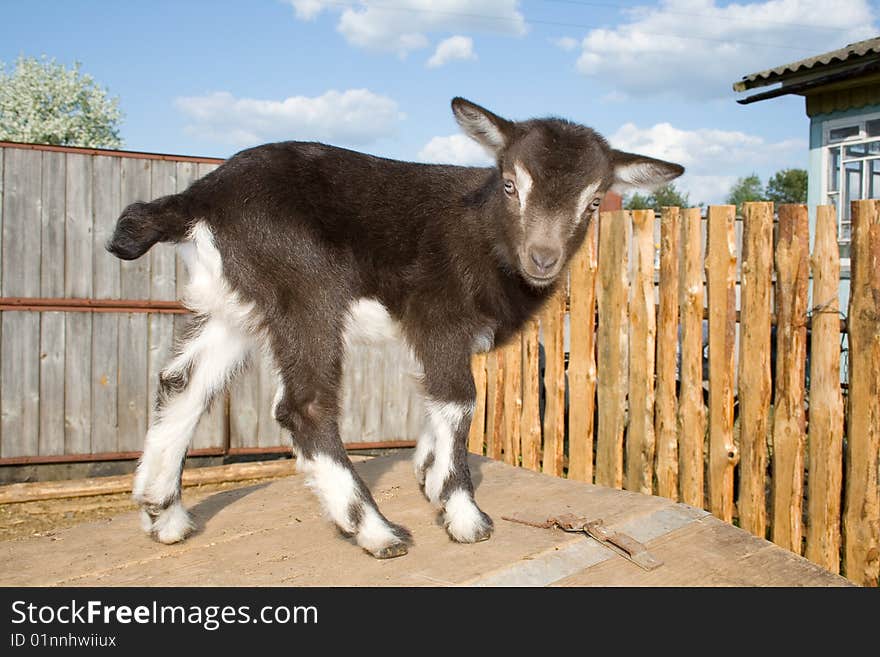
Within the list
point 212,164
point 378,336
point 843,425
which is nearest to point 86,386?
point 212,164

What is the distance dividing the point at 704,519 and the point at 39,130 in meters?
23.2

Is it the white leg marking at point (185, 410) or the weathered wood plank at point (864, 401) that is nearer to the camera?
the white leg marking at point (185, 410)

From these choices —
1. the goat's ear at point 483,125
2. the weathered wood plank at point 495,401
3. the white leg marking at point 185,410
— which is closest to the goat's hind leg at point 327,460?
the white leg marking at point 185,410

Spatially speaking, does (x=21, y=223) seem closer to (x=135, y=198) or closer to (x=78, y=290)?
(x=78, y=290)

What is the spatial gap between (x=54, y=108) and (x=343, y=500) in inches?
924

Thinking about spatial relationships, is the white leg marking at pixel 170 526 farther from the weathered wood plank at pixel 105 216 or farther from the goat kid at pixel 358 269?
the weathered wood plank at pixel 105 216

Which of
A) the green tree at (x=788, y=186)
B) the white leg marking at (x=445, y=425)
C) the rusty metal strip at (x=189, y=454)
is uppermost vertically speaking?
the green tree at (x=788, y=186)

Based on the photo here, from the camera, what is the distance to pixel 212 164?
29.2 ft

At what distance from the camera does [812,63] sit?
478 inches

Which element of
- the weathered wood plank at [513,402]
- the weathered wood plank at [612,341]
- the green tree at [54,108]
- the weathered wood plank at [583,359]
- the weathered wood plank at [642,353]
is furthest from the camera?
the green tree at [54,108]

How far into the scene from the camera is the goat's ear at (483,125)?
402cm

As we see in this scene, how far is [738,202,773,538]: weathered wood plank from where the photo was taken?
515 cm

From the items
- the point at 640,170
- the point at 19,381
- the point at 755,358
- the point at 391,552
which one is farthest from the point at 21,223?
the point at 755,358
